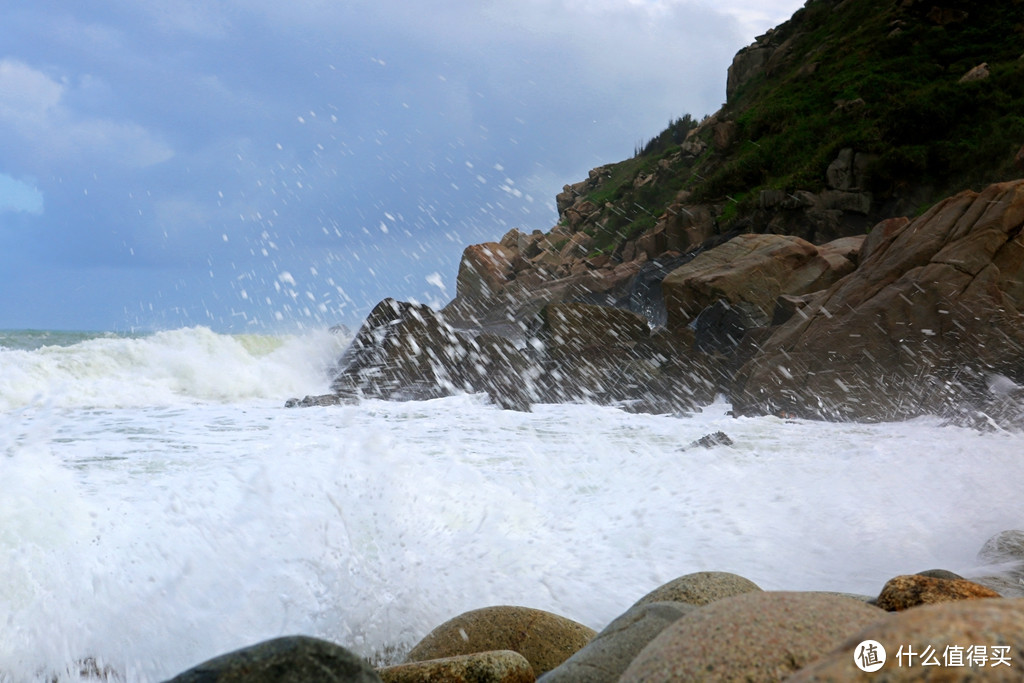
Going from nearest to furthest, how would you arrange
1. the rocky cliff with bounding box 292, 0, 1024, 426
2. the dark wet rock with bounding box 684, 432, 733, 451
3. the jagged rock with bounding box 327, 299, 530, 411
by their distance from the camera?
the dark wet rock with bounding box 684, 432, 733, 451, the rocky cliff with bounding box 292, 0, 1024, 426, the jagged rock with bounding box 327, 299, 530, 411

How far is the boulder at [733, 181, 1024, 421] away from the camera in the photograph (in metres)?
9.65

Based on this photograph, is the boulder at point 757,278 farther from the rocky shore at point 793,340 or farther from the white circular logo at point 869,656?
the white circular logo at point 869,656

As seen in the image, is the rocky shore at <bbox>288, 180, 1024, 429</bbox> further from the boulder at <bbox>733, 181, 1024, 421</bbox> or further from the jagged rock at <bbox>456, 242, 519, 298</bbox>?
the jagged rock at <bbox>456, 242, 519, 298</bbox>

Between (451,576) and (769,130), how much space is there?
34.8m

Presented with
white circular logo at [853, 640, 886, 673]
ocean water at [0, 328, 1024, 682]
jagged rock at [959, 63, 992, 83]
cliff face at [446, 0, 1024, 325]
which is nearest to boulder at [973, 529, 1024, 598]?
ocean water at [0, 328, 1024, 682]

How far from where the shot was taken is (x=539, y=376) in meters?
13.3

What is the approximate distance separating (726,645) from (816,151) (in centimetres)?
3155

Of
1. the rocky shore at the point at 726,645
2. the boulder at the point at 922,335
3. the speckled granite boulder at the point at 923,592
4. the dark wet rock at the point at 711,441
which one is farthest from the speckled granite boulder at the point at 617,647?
the boulder at the point at 922,335

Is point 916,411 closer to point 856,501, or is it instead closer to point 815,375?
point 815,375

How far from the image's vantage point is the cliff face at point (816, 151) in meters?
24.5

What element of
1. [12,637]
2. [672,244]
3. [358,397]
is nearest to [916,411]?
[358,397]

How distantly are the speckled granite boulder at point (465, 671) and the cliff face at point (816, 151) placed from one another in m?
18.5

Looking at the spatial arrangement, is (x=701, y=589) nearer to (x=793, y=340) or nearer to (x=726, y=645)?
(x=726, y=645)

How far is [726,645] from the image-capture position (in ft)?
5.91
